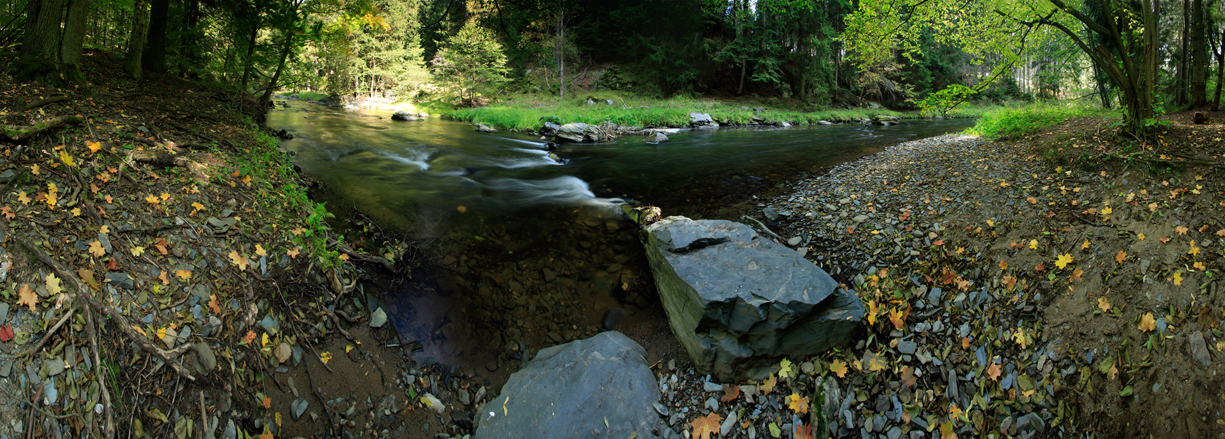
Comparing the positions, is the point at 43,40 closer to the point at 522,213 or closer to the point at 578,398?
the point at 522,213

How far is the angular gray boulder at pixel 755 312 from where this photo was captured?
362cm

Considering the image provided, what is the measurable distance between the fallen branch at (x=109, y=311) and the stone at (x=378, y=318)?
1297 millimetres

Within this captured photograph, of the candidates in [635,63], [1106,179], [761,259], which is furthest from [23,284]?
[635,63]

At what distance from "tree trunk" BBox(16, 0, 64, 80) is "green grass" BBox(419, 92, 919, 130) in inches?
561

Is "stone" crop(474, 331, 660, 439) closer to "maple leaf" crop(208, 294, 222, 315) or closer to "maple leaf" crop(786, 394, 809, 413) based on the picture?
"maple leaf" crop(786, 394, 809, 413)

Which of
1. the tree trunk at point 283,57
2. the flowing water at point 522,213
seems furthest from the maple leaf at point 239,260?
the tree trunk at point 283,57

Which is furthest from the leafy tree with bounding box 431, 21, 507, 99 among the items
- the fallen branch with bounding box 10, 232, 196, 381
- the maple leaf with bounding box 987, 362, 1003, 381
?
the maple leaf with bounding box 987, 362, 1003, 381

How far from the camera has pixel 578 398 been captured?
133 inches

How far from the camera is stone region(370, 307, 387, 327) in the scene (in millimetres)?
3908

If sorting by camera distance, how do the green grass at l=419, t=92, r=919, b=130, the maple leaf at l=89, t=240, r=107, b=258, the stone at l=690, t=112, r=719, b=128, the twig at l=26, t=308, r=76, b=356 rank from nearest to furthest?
the twig at l=26, t=308, r=76, b=356 → the maple leaf at l=89, t=240, r=107, b=258 → the green grass at l=419, t=92, r=919, b=130 → the stone at l=690, t=112, r=719, b=128

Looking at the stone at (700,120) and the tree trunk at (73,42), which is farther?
the stone at (700,120)

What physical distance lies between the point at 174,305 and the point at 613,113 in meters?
21.6

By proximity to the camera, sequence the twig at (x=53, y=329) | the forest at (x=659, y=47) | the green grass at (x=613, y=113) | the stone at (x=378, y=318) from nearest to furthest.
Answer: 1. the twig at (x=53, y=329)
2. the stone at (x=378, y=318)
3. the forest at (x=659, y=47)
4. the green grass at (x=613, y=113)

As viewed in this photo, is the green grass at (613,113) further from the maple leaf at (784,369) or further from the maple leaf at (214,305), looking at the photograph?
the maple leaf at (784,369)
